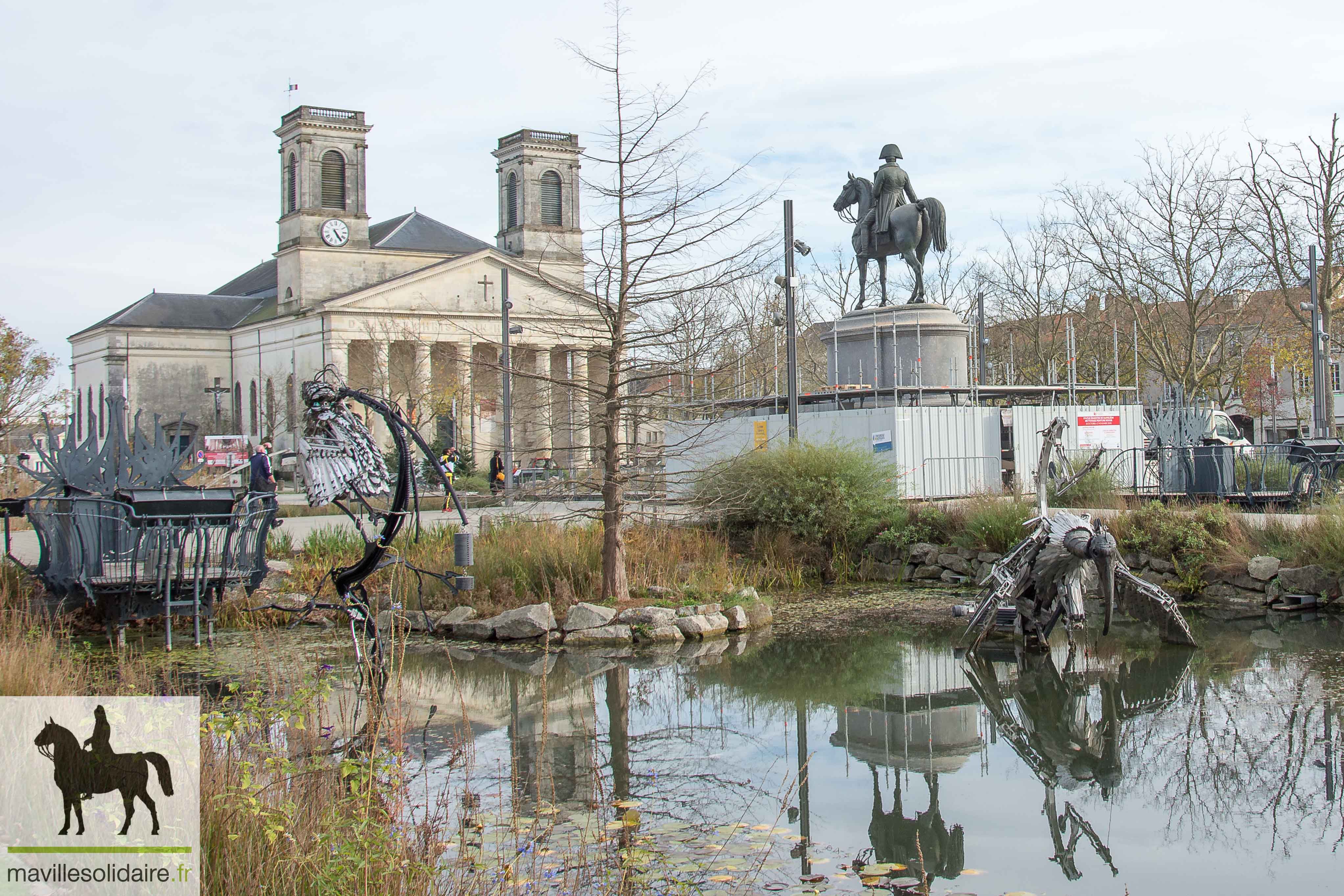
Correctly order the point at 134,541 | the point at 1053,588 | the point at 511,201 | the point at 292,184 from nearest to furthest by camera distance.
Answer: the point at 1053,588 → the point at 134,541 → the point at 292,184 → the point at 511,201

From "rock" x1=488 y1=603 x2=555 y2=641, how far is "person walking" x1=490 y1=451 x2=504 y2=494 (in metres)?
19.4

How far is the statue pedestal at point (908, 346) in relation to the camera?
24.4 metres

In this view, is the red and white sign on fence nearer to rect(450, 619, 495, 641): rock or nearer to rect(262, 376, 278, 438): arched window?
rect(450, 619, 495, 641): rock

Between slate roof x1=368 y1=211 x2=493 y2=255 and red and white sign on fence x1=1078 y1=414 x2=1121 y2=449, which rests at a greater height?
slate roof x1=368 y1=211 x2=493 y2=255

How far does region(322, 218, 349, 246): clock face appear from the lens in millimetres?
67875

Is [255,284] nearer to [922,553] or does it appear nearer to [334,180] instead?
[334,180]

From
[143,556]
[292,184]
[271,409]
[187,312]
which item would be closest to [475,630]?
[143,556]

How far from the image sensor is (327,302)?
62781 millimetres

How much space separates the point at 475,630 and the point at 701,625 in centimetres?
235

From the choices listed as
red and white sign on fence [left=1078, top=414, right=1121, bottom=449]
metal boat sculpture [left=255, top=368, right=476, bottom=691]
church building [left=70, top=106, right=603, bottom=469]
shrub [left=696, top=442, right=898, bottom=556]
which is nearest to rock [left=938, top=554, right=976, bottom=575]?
shrub [left=696, top=442, right=898, bottom=556]

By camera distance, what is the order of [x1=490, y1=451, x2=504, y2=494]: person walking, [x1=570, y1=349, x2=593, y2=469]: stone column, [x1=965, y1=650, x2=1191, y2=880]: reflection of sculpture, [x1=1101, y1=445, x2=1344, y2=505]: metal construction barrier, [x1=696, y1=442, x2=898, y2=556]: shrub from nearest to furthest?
1. [x1=965, y1=650, x2=1191, y2=880]: reflection of sculpture
2. [x1=570, y1=349, x2=593, y2=469]: stone column
3. [x1=696, y1=442, x2=898, y2=556]: shrub
4. [x1=1101, y1=445, x2=1344, y2=505]: metal construction barrier
5. [x1=490, y1=451, x2=504, y2=494]: person walking

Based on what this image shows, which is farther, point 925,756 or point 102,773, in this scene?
point 925,756

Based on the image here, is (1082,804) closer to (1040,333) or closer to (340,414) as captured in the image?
(340,414)

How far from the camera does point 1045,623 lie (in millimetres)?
11391
